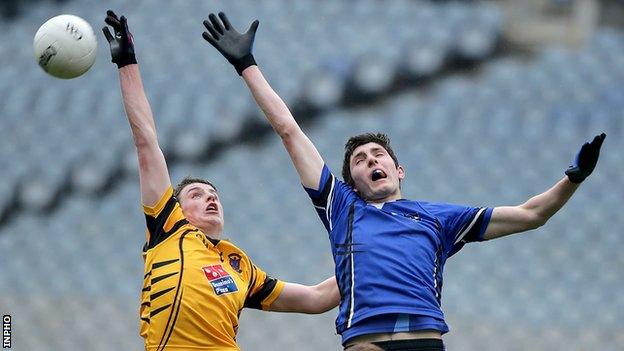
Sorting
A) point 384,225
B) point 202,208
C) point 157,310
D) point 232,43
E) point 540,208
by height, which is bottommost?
point 157,310

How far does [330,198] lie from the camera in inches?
171

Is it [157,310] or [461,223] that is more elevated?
[461,223]

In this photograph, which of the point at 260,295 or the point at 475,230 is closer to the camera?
the point at 475,230

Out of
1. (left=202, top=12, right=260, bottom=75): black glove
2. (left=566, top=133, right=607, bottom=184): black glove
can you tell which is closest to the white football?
(left=202, top=12, right=260, bottom=75): black glove

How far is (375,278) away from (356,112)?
Result: 276 inches

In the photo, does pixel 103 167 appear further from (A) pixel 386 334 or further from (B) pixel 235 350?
(A) pixel 386 334

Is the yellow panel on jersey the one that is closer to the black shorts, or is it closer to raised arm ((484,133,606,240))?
the black shorts

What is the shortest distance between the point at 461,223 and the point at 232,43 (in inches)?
50.8

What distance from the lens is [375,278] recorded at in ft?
Answer: 13.3

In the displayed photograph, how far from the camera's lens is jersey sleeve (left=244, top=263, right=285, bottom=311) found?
16.0 ft

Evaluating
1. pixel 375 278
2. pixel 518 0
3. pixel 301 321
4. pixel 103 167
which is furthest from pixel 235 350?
pixel 518 0

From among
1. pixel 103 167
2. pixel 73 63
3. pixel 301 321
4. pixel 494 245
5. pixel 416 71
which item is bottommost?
pixel 73 63

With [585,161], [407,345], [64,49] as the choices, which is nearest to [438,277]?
[407,345]

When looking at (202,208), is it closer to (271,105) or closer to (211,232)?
(211,232)
